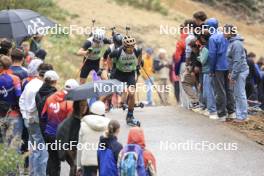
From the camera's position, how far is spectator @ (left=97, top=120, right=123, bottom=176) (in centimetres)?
1009

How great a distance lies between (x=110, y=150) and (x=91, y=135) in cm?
53

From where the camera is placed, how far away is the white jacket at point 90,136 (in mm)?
10461

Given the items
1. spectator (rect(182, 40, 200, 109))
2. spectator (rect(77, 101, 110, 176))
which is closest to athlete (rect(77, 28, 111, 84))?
spectator (rect(182, 40, 200, 109))

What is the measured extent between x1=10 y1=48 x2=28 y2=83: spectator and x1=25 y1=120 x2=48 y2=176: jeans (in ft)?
3.04

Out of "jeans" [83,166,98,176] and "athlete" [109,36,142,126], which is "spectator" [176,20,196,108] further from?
"jeans" [83,166,98,176]

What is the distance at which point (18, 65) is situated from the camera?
1285 cm

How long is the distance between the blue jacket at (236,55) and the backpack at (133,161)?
6.28 metres

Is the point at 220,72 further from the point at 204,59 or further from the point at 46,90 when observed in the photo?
the point at 46,90

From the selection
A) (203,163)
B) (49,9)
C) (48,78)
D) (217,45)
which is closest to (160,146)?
(203,163)

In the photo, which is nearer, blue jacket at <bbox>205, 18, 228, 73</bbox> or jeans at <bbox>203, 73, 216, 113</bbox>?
blue jacket at <bbox>205, 18, 228, 73</bbox>

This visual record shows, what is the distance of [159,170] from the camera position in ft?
43.5

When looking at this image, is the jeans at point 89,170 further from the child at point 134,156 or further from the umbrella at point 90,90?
the umbrella at point 90,90

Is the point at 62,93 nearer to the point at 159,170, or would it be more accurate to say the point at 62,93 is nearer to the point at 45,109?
the point at 45,109
